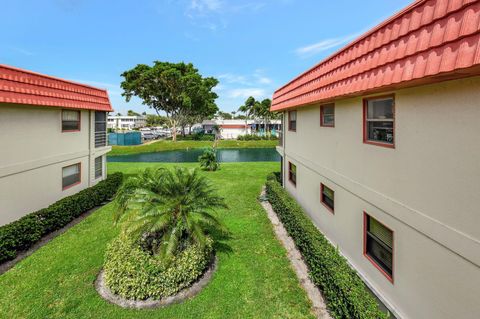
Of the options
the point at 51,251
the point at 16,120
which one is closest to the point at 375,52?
the point at 51,251

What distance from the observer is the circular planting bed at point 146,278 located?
5.93 m

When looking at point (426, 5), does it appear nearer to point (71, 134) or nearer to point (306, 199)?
point (306, 199)

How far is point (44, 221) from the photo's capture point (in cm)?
909

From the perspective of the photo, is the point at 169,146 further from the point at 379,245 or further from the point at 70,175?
the point at 379,245

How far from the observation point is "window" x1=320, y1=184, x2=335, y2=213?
7844mm

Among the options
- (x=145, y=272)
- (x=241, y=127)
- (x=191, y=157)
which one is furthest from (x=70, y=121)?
(x=241, y=127)

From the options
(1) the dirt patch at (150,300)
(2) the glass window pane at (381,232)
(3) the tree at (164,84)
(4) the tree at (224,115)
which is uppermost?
(4) the tree at (224,115)

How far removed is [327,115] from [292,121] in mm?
4243

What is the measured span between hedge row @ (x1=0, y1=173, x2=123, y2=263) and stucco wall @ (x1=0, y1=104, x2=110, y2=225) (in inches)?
23.8

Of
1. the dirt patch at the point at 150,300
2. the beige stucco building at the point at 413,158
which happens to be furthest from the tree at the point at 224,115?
the beige stucco building at the point at 413,158

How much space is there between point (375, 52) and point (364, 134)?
6.04ft

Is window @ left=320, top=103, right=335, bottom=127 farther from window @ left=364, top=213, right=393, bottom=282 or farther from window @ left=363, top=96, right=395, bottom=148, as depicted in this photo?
window @ left=364, top=213, right=393, bottom=282

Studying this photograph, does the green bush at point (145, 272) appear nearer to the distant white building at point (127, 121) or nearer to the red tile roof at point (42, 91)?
the red tile roof at point (42, 91)

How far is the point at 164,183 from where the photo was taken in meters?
7.36
